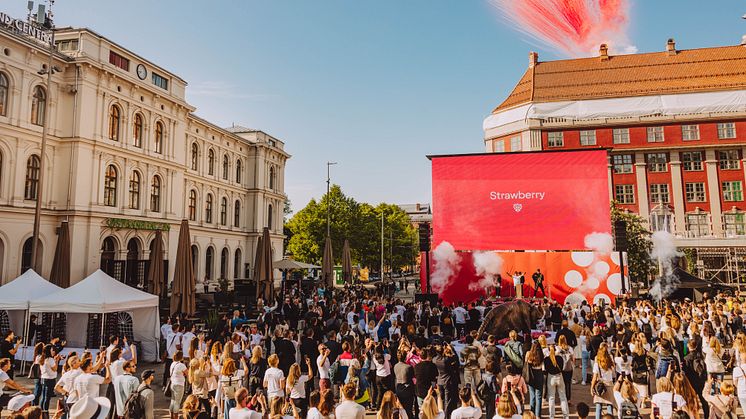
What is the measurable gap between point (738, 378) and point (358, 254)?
47.4 meters

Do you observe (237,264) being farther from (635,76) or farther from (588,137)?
(635,76)

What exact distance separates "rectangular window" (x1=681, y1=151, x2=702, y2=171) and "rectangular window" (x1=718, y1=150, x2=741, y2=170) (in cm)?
170

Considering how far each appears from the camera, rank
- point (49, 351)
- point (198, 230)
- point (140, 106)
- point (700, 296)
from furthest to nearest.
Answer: point (198, 230) < point (140, 106) < point (700, 296) < point (49, 351)

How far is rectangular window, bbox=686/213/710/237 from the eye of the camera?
147 ft

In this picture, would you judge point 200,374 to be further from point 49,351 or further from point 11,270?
point 11,270

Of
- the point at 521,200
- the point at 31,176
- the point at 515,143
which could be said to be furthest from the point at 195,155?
the point at 515,143

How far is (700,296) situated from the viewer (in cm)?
2462

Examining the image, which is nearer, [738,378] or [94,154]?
[738,378]

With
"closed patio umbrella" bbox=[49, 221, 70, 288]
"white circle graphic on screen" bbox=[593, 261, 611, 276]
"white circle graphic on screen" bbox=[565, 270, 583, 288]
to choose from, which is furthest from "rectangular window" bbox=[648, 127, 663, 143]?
"closed patio umbrella" bbox=[49, 221, 70, 288]

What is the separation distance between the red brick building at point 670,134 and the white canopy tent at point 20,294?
4489 centimetres

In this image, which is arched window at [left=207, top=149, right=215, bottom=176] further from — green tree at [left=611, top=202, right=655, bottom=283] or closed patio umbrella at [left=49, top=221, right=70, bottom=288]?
green tree at [left=611, top=202, right=655, bottom=283]

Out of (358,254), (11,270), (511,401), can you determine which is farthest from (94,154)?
(358,254)

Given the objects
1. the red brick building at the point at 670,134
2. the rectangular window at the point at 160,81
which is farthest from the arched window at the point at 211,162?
the red brick building at the point at 670,134

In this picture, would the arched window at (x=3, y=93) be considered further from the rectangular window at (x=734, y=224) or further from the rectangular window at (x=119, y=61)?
the rectangular window at (x=734, y=224)
